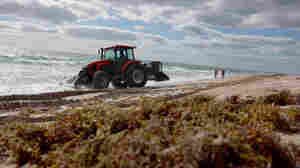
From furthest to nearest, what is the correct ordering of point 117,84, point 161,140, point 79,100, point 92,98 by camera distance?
point 117,84 < point 92,98 < point 79,100 < point 161,140

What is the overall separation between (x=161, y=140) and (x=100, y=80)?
10726 millimetres

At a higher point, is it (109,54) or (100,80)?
(109,54)

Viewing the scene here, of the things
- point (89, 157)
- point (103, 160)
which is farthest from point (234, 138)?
point (89, 157)

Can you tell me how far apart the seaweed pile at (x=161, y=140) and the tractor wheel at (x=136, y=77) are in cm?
969

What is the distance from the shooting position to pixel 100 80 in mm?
12461

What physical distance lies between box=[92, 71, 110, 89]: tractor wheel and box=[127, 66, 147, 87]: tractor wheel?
1204 millimetres

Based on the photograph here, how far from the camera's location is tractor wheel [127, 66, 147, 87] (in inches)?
522

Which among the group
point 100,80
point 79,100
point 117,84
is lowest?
point 79,100

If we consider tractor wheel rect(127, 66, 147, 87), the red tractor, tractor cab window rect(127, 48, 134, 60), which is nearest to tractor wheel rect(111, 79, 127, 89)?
the red tractor

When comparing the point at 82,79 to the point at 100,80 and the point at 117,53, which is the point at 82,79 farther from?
the point at 117,53

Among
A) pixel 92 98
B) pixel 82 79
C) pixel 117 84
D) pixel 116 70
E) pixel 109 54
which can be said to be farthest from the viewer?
pixel 117 84

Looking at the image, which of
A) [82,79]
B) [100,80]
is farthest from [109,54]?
[82,79]

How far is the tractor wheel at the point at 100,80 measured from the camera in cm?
1235

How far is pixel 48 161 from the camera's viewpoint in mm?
2338
